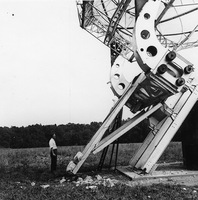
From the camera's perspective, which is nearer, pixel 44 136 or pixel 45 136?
pixel 45 136

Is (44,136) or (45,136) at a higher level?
(45,136)

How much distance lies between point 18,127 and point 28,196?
64088 millimetres

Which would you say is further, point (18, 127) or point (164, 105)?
point (18, 127)

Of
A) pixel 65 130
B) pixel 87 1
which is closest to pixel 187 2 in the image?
pixel 87 1

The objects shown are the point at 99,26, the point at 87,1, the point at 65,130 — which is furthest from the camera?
the point at 65,130

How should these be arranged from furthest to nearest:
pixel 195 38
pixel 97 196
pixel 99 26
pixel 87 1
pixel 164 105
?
pixel 99 26 → pixel 195 38 → pixel 87 1 → pixel 164 105 → pixel 97 196

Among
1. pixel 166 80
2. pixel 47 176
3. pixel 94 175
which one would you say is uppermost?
pixel 166 80

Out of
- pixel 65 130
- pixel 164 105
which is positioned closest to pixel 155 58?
pixel 164 105

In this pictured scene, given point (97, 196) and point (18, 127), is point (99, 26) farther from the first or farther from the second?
point (18, 127)

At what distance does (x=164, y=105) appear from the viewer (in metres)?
9.72

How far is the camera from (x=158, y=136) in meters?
9.72

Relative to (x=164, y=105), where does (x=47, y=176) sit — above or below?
below

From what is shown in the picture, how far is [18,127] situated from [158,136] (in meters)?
62.9

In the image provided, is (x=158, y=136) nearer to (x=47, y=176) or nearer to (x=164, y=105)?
(x=164, y=105)
